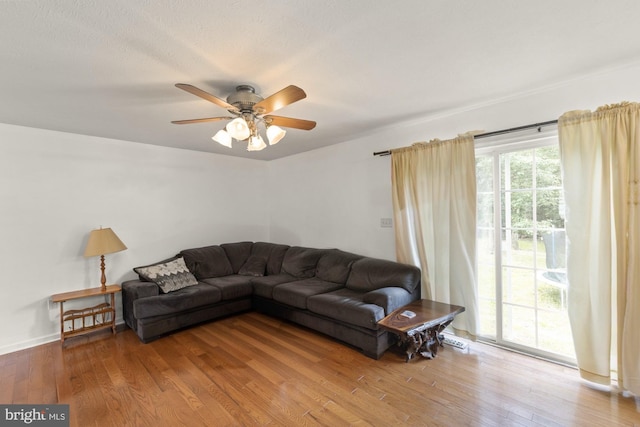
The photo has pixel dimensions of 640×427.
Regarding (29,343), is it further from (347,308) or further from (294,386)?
(347,308)

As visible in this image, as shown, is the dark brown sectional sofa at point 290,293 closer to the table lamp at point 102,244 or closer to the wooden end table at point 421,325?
the wooden end table at point 421,325

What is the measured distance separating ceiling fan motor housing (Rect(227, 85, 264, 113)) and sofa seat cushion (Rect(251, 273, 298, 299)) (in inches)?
92.6

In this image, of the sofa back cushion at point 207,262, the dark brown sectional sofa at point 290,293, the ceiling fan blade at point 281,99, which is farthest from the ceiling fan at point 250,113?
the sofa back cushion at point 207,262

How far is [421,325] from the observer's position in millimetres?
2498

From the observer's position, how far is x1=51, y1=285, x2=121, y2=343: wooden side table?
10.3ft

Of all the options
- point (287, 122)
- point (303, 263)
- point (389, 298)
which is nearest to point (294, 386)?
point (389, 298)

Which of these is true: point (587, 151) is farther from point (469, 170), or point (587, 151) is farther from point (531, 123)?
point (469, 170)

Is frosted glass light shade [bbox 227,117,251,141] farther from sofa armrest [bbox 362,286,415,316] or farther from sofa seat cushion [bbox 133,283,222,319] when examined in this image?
sofa seat cushion [bbox 133,283,222,319]

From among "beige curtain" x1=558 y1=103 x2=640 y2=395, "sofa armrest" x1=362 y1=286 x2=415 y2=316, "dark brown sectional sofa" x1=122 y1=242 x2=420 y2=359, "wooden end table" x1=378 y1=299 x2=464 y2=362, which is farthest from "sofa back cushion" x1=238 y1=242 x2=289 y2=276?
"beige curtain" x1=558 y1=103 x2=640 y2=395

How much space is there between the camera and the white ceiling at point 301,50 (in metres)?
1.41

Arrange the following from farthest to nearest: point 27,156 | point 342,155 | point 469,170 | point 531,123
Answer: point 342,155 < point 27,156 < point 469,170 < point 531,123

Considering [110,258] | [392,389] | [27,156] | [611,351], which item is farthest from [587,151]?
[27,156]

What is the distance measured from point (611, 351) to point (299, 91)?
300 centimetres

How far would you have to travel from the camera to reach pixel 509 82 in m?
2.30
